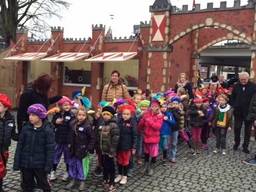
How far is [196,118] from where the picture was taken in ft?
28.8

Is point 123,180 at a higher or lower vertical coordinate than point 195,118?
lower

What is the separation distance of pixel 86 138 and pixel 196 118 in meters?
3.78

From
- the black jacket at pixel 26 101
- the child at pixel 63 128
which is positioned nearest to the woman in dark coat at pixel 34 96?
the black jacket at pixel 26 101

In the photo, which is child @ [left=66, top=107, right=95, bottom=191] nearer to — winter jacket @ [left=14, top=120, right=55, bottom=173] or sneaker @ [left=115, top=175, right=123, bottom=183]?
sneaker @ [left=115, top=175, right=123, bottom=183]

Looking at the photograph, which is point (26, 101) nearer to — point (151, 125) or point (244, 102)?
point (151, 125)

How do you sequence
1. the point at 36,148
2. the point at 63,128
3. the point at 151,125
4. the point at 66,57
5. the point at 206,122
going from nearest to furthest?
the point at 36,148 < the point at 63,128 < the point at 151,125 < the point at 206,122 < the point at 66,57

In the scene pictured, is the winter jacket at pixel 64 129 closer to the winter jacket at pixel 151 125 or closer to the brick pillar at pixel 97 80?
the winter jacket at pixel 151 125

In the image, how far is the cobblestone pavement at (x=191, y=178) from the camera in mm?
6059

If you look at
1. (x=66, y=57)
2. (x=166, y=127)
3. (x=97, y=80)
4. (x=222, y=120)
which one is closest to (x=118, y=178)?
(x=166, y=127)

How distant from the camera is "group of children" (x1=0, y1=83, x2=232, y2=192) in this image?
495cm

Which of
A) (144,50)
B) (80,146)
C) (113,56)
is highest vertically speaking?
(144,50)

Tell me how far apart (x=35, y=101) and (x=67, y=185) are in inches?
57.8

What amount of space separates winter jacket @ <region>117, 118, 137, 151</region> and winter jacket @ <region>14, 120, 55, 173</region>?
4.79ft

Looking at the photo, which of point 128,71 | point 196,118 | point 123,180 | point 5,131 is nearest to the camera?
point 5,131
